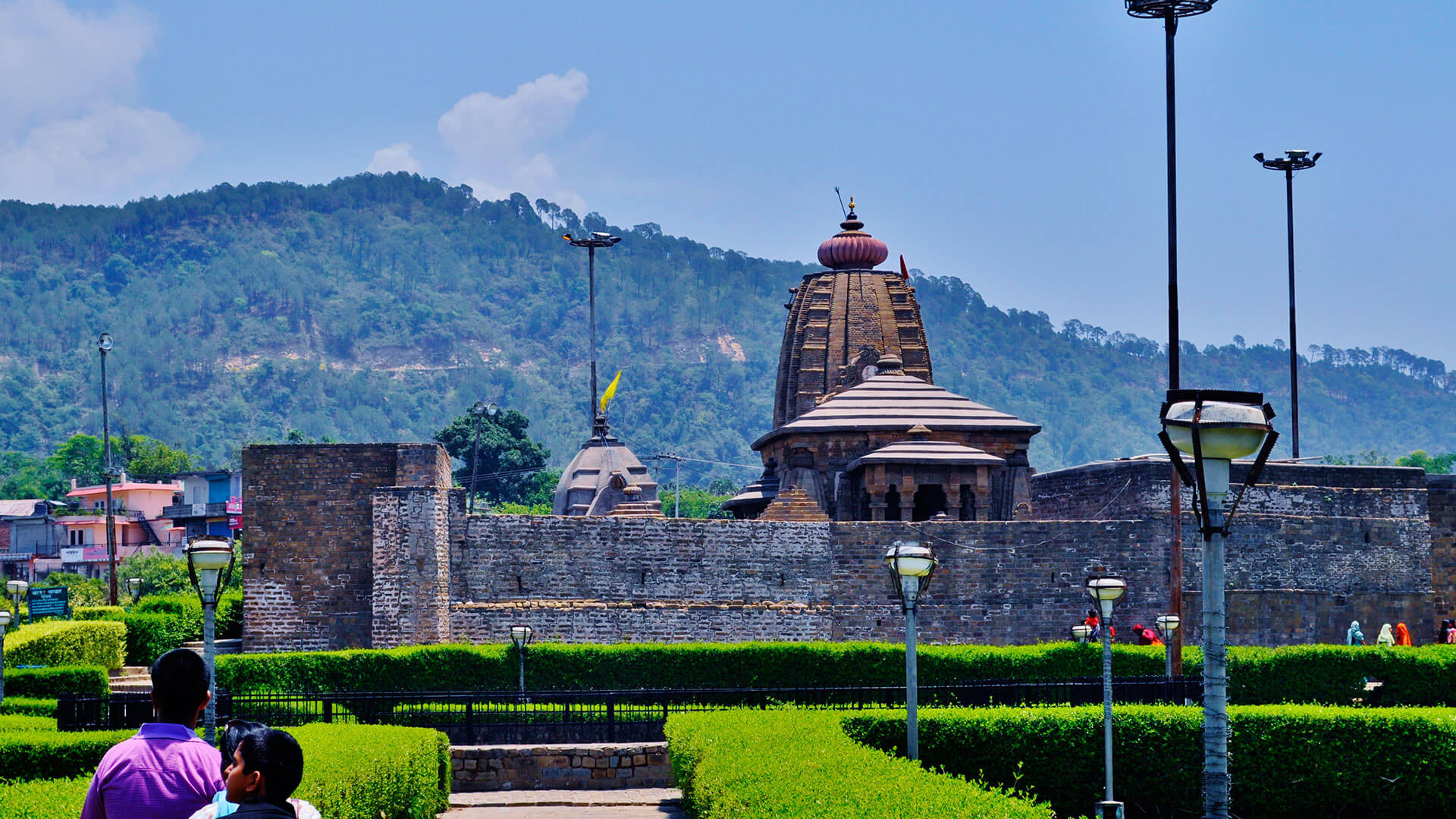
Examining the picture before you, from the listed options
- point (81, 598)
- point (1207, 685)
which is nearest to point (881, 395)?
point (1207, 685)

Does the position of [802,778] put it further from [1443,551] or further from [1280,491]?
[1443,551]

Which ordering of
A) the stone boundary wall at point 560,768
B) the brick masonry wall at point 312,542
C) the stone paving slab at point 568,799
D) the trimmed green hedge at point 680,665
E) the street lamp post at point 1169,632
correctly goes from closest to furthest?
the stone paving slab at point 568,799
the stone boundary wall at point 560,768
the street lamp post at point 1169,632
the trimmed green hedge at point 680,665
the brick masonry wall at point 312,542

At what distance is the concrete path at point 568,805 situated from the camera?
18734 millimetres

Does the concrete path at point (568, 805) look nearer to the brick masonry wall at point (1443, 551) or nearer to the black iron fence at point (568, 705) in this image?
the black iron fence at point (568, 705)

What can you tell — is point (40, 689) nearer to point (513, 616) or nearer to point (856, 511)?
point (513, 616)

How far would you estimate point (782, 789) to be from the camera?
11883mm

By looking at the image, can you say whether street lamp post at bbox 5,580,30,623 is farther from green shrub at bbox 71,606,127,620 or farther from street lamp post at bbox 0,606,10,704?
street lamp post at bbox 0,606,10,704

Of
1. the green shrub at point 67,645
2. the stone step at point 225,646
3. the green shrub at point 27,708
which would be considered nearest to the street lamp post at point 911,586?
the green shrub at point 27,708

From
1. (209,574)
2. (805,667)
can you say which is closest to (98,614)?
(805,667)

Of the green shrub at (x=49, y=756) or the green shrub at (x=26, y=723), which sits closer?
the green shrub at (x=49, y=756)

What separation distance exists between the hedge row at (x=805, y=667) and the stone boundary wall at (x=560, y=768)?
5354 millimetres

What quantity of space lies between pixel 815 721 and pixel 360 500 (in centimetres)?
1446

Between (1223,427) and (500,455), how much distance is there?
80.1 m

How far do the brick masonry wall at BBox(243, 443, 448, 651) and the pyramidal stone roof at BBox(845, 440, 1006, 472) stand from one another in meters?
8.64
